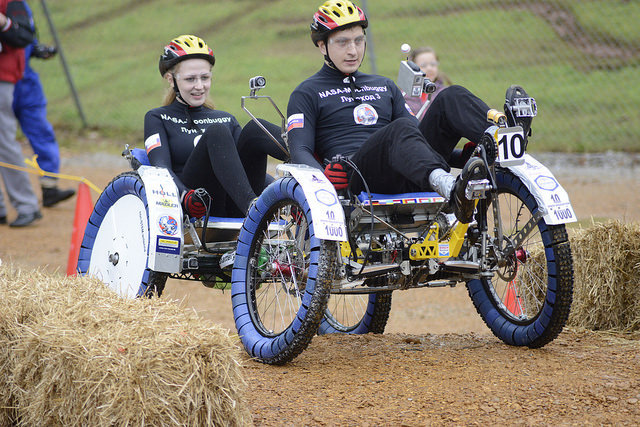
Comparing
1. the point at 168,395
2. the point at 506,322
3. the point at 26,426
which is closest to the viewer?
the point at 168,395

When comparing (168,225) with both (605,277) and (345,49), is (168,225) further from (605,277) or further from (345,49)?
(605,277)

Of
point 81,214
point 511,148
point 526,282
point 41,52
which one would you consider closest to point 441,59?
point 41,52

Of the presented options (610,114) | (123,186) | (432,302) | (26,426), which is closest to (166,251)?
(123,186)

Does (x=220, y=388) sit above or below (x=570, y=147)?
below

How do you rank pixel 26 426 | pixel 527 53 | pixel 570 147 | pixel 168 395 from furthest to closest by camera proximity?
1. pixel 527 53
2. pixel 570 147
3. pixel 26 426
4. pixel 168 395

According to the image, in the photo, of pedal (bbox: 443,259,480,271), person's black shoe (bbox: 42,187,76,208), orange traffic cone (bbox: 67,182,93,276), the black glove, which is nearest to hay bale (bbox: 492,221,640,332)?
pedal (bbox: 443,259,480,271)

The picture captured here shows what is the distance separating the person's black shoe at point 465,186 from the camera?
378 centimetres

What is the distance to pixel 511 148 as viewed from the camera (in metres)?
3.91

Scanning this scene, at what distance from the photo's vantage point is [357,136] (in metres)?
4.74

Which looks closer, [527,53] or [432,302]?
[432,302]

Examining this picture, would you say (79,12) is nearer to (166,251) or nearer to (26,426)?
(166,251)

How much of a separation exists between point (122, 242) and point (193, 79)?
1.18 m

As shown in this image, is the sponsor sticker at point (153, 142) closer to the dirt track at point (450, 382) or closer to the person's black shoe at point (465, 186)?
the dirt track at point (450, 382)

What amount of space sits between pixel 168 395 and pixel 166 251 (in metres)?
2.12
